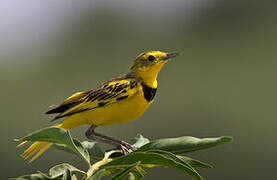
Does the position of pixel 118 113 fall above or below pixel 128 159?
below

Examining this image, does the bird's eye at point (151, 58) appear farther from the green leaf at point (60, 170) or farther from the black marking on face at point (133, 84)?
the green leaf at point (60, 170)

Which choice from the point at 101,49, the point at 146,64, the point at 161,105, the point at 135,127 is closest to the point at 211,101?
the point at 161,105

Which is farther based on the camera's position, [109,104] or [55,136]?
[109,104]

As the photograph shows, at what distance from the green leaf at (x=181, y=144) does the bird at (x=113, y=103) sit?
935 millimetres

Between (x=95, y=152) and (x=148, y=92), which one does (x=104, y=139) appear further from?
(x=95, y=152)

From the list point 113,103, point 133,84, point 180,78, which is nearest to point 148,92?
point 133,84

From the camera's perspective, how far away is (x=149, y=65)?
3.68 meters

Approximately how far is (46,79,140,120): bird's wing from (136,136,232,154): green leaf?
40.5 inches

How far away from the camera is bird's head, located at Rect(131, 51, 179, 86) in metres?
3.65

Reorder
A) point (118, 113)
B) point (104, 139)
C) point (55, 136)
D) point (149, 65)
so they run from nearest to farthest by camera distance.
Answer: point (55, 136)
point (118, 113)
point (104, 139)
point (149, 65)

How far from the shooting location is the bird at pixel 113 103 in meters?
2.96

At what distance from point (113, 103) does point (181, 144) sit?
1.48 metres

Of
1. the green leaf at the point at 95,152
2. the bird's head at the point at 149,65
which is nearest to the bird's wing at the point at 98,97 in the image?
the bird's head at the point at 149,65

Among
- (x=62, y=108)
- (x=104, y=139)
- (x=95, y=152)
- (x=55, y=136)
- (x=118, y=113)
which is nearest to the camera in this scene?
(x=55, y=136)
